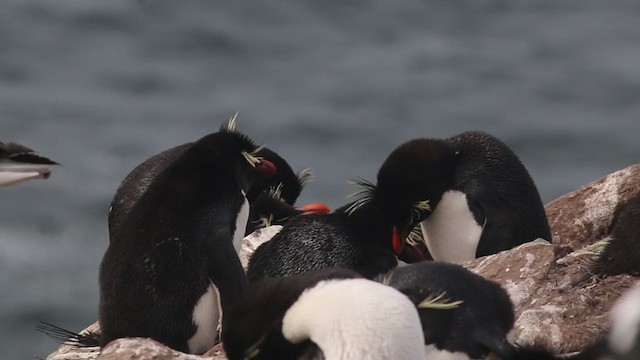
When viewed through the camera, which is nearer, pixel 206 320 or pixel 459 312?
pixel 459 312

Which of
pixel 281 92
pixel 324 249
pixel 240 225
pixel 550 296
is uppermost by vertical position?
pixel 240 225

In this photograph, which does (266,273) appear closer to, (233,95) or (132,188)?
(132,188)

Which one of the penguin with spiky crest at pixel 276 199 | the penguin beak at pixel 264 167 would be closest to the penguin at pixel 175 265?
the penguin beak at pixel 264 167

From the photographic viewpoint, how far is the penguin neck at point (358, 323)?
5.25 meters

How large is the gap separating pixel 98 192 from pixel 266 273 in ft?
30.0

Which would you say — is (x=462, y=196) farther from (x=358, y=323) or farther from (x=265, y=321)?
(x=358, y=323)

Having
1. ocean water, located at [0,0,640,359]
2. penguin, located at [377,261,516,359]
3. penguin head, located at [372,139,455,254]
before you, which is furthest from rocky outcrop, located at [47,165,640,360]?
ocean water, located at [0,0,640,359]

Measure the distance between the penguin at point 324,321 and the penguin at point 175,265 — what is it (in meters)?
1.39

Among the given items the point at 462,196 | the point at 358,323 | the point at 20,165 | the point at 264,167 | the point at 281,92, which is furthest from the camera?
the point at 281,92

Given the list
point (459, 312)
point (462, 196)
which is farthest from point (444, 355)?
point (462, 196)

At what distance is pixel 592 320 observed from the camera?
6578mm

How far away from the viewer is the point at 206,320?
7207mm

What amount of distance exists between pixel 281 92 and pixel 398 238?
10706 millimetres

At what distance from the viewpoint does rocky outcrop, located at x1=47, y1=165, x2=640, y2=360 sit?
6.20m
